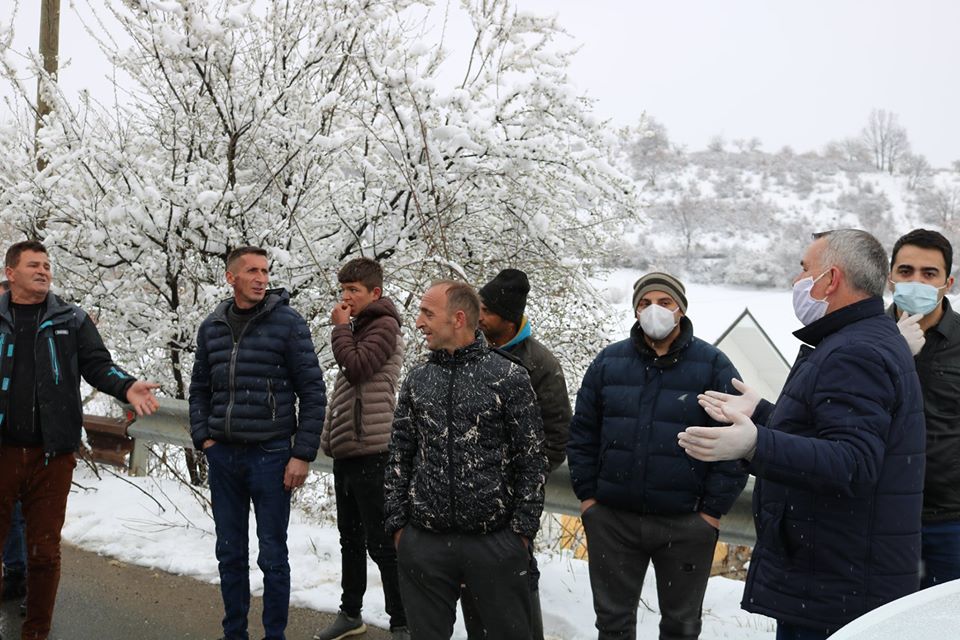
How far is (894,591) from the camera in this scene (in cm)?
268

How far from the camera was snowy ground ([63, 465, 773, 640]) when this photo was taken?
4.48 m

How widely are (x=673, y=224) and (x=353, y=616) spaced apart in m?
64.2

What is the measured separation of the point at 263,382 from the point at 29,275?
52.1 inches

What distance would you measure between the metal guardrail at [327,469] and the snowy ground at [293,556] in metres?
0.44

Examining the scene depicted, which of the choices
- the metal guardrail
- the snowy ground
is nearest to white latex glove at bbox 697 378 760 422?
the metal guardrail

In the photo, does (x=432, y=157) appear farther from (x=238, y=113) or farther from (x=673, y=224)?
(x=673, y=224)

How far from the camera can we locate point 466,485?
3.37 meters

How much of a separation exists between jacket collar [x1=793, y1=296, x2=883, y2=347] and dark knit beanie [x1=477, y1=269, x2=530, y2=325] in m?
1.71

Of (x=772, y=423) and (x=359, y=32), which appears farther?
(x=359, y=32)

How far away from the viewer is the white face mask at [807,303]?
9.25 ft

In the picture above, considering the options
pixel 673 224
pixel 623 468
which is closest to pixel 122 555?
pixel 623 468

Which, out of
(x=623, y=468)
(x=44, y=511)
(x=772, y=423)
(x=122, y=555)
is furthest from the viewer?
(x=122, y=555)

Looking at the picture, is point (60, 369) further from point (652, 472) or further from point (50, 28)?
point (50, 28)

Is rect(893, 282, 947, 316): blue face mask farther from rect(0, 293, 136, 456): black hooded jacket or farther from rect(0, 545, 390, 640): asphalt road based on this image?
rect(0, 293, 136, 456): black hooded jacket
